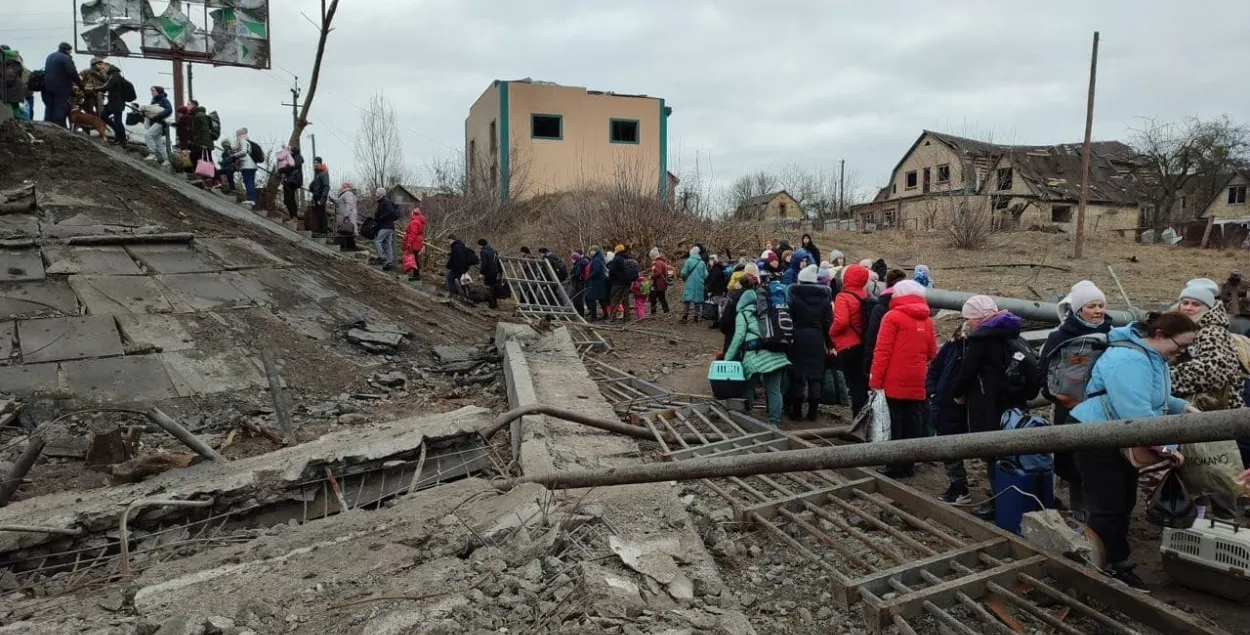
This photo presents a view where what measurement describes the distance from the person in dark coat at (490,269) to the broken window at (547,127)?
14.9 metres

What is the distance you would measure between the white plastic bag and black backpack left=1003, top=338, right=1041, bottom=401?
1043 millimetres

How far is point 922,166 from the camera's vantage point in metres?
41.4

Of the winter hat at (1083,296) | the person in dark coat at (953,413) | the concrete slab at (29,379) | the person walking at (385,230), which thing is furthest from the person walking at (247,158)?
the winter hat at (1083,296)

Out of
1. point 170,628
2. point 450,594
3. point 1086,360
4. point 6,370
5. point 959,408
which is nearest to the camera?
point 170,628

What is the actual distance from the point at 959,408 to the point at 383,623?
13.5 ft

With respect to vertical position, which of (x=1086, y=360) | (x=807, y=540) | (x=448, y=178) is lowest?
(x=807, y=540)

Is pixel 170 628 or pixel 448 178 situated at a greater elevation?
pixel 448 178

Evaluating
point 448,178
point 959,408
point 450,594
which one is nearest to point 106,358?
point 450,594

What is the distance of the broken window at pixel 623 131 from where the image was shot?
28.7 m

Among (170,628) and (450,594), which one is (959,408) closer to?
(450,594)

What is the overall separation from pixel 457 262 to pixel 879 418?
9513 mm

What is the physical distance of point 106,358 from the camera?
768 cm

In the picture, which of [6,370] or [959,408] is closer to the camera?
[959,408]

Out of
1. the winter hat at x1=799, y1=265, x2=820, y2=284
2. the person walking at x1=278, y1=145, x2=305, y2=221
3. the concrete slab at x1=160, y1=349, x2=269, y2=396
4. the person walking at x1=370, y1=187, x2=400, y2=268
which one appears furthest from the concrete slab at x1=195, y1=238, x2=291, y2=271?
the winter hat at x1=799, y1=265, x2=820, y2=284
